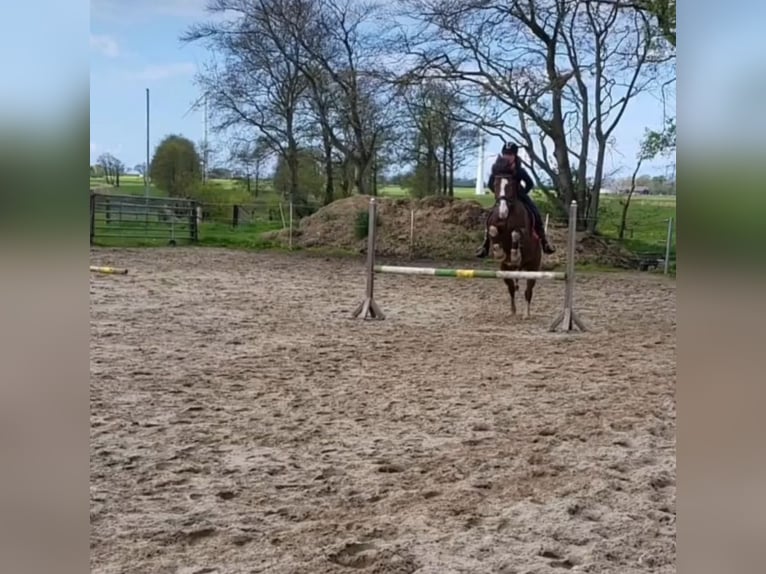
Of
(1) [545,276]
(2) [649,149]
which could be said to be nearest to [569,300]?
(1) [545,276]

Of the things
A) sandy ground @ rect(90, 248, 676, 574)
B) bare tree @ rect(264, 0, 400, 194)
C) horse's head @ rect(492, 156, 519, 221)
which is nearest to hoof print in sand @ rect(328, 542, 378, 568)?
sandy ground @ rect(90, 248, 676, 574)

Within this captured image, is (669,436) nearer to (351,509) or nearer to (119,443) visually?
(351,509)

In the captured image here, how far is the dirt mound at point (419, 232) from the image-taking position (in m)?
4.77

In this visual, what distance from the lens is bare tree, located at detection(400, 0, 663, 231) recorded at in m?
4.39

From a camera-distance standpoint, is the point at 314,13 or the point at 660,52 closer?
the point at 660,52

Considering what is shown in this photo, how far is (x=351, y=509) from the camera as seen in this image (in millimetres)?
1298

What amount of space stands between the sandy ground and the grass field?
0.67 metres

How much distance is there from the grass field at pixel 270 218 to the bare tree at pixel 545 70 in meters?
0.16

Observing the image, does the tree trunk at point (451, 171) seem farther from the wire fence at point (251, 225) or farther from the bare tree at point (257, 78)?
the bare tree at point (257, 78)

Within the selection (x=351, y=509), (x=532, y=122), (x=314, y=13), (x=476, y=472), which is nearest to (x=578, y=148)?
(x=532, y=122)

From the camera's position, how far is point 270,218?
16.6 feet

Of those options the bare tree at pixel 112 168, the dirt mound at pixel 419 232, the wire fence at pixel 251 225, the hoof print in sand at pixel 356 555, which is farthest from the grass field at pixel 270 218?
the hoof print in sand at pixel 356 555

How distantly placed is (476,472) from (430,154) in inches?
134
